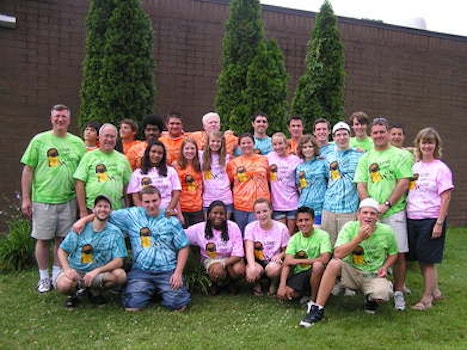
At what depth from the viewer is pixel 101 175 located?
5578mm

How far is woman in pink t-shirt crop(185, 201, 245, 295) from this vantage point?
5656mm

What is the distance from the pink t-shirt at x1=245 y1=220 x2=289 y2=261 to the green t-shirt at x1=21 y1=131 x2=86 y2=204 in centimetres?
202

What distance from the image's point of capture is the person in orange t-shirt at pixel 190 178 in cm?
599

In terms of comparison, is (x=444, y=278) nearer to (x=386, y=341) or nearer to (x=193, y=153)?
(x=386, y=341)

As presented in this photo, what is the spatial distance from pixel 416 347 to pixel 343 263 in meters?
1.08

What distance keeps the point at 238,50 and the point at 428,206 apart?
4244mm

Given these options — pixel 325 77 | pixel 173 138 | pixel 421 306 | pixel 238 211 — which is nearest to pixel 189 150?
pixel 173 138

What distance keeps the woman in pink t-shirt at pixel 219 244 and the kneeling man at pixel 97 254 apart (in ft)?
2.85

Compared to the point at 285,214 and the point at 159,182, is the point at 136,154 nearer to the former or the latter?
the point at 159,182

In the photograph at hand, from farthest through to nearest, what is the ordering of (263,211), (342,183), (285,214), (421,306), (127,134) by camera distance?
(127,134) → (285,214) → (342,183) → (263,211) → (421,306)

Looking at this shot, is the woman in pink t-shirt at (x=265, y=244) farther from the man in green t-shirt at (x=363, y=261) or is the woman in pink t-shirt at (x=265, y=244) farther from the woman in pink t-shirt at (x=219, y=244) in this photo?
the man in green t-shirt at (x=363, y=261)

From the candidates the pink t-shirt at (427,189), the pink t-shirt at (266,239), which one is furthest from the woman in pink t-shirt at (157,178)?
the pink t-shirt at (427,189)

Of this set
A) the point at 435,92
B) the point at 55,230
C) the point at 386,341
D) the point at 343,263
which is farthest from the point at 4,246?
the point at 435,92

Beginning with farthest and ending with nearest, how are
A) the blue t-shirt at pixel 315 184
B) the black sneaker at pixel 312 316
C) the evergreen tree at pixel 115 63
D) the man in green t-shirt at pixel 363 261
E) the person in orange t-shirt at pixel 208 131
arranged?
the evergreen tree at pixel 115 63, the person in orange t-shirt at pixel 208 131, the blue t-shirt at pixel 315 184, the man in green t-shirt at pixel 363 261, the black sneaker at pixel 312 316
